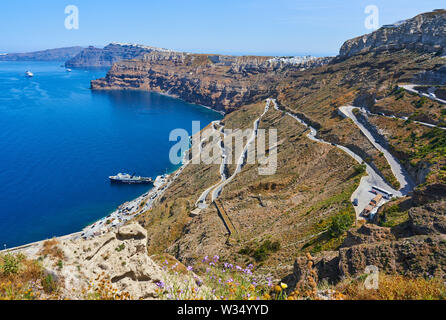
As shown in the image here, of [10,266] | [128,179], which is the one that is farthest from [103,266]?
[128,179]

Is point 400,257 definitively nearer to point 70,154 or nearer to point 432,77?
point 432,77

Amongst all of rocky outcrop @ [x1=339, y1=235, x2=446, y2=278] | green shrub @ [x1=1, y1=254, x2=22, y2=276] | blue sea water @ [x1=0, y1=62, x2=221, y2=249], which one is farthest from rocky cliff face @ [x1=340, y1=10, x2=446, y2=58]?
green shrub @ [x1=1, y1=254, x2=22, y2=276]

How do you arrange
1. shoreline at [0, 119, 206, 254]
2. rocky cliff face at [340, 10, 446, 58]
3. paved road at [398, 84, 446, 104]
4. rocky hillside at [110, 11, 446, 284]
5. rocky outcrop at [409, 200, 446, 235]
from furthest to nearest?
rocky cliff face at [340, 10, 446, 58], shoreline at [0, 119, 206, 254], paved road at [398, 84, 446, 104], rocky hillside at [110, 11, 446, 284], rocky outcrop at [409, 200, 446, 235]

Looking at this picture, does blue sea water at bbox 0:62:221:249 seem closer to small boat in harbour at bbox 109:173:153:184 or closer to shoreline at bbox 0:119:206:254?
small boat in harbour at bbox 109:173:153:184

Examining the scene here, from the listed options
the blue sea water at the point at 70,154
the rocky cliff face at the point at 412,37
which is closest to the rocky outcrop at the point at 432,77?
the rocky cliff face at the point at 412,37
